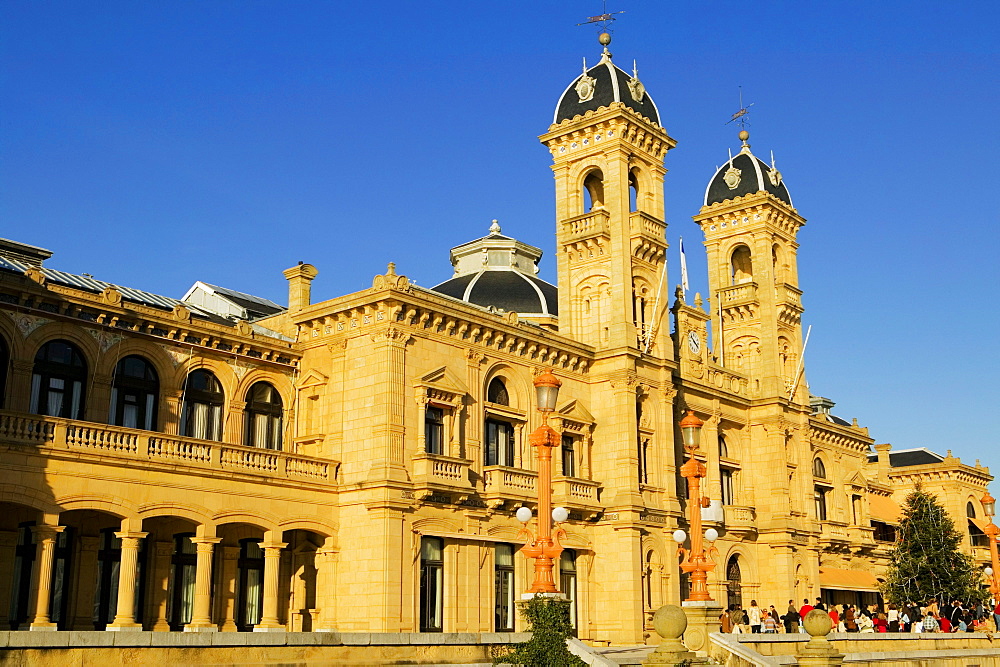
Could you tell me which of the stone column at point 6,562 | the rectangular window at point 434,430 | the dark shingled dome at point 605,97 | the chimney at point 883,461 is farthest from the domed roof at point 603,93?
the chimney at point 883,461

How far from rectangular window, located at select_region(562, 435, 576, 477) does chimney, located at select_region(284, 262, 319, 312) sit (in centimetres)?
1080

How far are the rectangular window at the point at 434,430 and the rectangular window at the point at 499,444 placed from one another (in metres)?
2.33

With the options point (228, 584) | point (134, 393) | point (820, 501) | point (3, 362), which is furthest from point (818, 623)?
point (820, 501)

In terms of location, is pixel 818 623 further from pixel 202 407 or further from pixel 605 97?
pixel 605 97

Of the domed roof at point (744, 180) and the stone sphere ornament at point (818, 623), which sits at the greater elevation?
the domed roof at point (744, 180)

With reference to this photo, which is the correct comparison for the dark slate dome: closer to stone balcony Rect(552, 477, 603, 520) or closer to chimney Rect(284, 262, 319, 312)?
stone balcony Rect(552, 477, 603, 520)

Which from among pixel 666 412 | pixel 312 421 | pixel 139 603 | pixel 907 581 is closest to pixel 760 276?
pixel 666 412

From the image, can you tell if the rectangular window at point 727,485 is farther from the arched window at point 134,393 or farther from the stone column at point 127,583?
the stone column at point 127,583

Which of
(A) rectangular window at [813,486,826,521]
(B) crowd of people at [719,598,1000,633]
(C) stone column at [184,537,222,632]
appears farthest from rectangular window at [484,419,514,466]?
(A) rectangular window at [813,486,826,521]

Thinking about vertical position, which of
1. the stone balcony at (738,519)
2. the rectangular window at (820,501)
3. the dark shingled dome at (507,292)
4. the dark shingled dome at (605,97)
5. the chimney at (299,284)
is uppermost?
the dark shingled dome at (605,97)

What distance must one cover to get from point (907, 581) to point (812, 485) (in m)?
8.95

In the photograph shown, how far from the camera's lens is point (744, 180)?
5616cm

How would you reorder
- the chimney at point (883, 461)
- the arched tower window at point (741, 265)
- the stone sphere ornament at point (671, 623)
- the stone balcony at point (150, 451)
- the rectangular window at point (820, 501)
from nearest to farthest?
1. the stone sphere ornament at point (671, 623)
2. the stone balcony at point (150, 451)
3. the rectangular window at point (820, 501)
4. the arched tower window at point (741, 265)
5. the chimney at point (883, 461)

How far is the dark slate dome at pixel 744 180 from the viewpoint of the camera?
183ft
